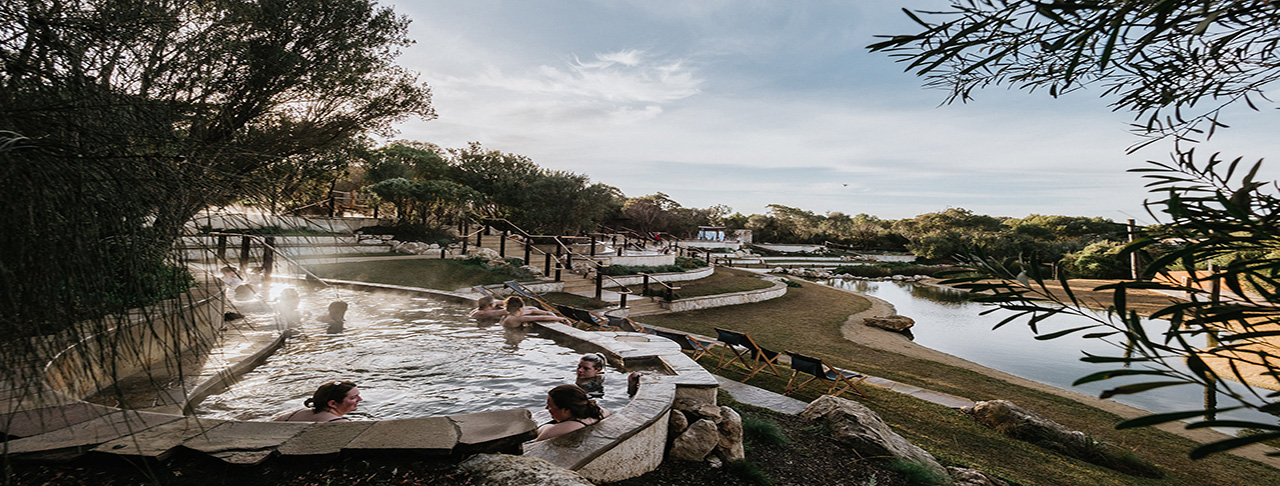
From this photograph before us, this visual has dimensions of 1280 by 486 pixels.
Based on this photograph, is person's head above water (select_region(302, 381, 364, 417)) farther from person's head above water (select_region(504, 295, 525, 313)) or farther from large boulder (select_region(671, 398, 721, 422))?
person's head above water (select_region(504, 295, 525, 313))

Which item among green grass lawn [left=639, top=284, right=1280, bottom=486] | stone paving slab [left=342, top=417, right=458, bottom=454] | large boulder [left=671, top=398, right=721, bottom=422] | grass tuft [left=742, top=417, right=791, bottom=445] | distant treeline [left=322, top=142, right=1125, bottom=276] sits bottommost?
green grass lawn [left=639, top=284, right=1280, bottom=486]

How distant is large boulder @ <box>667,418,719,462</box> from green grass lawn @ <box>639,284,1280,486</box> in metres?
2.31

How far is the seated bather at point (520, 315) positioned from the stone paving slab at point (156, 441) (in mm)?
4727

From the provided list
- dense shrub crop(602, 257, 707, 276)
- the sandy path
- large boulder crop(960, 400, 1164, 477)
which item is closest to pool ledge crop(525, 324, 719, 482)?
large boulder crop(960, 400, 1164, 477)

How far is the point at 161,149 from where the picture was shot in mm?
1879

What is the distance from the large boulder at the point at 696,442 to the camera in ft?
12.4

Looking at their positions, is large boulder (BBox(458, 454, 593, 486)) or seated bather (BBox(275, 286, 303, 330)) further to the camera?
seated bather (BBox(275, 286, 303, 330))

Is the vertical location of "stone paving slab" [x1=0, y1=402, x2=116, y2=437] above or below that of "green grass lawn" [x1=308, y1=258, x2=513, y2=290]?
above

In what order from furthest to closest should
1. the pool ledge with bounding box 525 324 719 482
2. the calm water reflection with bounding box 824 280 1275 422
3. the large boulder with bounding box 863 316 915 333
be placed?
the large boulder with bounding box 863 316 915 333 → the calm water reflection with bounding box 824 280 1275 422 → the pool ledge with bounding box 525 324 719 482

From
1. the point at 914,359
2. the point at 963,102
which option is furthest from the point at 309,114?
the point at 914,359

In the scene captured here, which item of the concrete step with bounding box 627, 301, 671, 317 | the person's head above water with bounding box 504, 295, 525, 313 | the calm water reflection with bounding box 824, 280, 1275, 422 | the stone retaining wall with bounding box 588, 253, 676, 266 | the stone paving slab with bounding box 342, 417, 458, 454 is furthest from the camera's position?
the stone retaining wall with bounding box 588, 253, 676, 266

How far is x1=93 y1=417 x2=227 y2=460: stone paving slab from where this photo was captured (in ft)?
7.91

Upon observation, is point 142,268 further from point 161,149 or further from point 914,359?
point 914,359

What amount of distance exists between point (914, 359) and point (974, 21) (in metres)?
9.48
